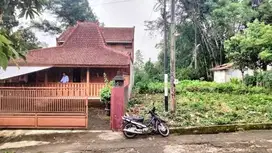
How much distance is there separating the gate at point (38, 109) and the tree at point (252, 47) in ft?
44.1

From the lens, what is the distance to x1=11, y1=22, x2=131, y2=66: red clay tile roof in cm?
1891

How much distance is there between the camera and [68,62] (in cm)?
1894

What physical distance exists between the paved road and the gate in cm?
102

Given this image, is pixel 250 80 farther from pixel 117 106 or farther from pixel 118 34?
pixel 117 106

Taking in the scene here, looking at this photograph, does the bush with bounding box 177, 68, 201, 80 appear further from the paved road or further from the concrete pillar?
the paved road

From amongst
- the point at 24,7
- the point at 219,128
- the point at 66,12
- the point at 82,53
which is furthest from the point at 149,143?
the point at 66,12

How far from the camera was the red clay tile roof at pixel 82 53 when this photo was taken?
18906mm

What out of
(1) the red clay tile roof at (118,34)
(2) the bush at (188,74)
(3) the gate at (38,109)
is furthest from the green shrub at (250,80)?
(3) the gate at (38,109)

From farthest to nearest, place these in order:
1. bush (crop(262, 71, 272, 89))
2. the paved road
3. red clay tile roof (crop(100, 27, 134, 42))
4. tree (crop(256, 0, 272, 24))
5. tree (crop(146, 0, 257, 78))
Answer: tree (crop(146, 0, 257, 78))
tree (crop(256, 0, 272, 24))
red clay tile roof (crop(100, 27, 134, 42))
bush (crop(262, 71, 272, 89))
the paved road

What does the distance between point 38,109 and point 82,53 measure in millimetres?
8336

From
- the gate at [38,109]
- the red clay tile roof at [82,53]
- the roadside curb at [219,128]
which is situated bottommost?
the roadside curb at [219,128]

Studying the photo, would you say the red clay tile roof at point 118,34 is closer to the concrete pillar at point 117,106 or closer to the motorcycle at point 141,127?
A: the concrete pillar at point 117,106

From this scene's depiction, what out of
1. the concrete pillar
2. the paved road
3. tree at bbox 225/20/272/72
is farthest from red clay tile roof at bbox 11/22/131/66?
tree at bbox 225/20/272/72

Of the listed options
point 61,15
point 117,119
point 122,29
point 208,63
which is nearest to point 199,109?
point 117,119
